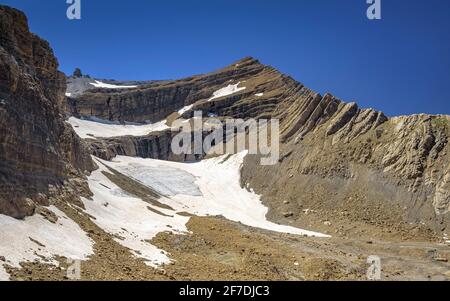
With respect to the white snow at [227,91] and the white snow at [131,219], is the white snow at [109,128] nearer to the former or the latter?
the white snow at [227,91]

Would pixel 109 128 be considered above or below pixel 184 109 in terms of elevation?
below

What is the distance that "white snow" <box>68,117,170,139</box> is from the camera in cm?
10981

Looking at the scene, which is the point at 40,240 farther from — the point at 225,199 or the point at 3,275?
the point at 225,199

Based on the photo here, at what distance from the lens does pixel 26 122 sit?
2959cm

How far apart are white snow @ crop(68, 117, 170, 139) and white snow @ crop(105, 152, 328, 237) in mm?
29514

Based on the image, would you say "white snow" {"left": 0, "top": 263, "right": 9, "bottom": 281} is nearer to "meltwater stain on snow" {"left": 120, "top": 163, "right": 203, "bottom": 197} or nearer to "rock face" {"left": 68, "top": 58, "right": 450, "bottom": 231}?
"rock face" {"left": 68, "top": 58, "right": 450, "bottom": 231}

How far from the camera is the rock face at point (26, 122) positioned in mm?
25672

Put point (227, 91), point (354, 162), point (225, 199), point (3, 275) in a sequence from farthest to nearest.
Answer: point (227, 91) → point (225, 199) → point (354, 162) → point (3, 275)

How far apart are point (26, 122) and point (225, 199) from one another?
37.2 meters

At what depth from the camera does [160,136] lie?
362 ft

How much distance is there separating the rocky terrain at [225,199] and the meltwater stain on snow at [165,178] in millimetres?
391

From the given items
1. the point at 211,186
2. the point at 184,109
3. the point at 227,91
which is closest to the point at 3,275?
the point at 211,186

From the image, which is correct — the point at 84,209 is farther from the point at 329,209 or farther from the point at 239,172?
the point at 239,172

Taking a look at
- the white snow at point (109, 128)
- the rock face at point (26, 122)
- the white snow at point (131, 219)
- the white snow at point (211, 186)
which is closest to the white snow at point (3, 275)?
the rock face at point (26, 122)
